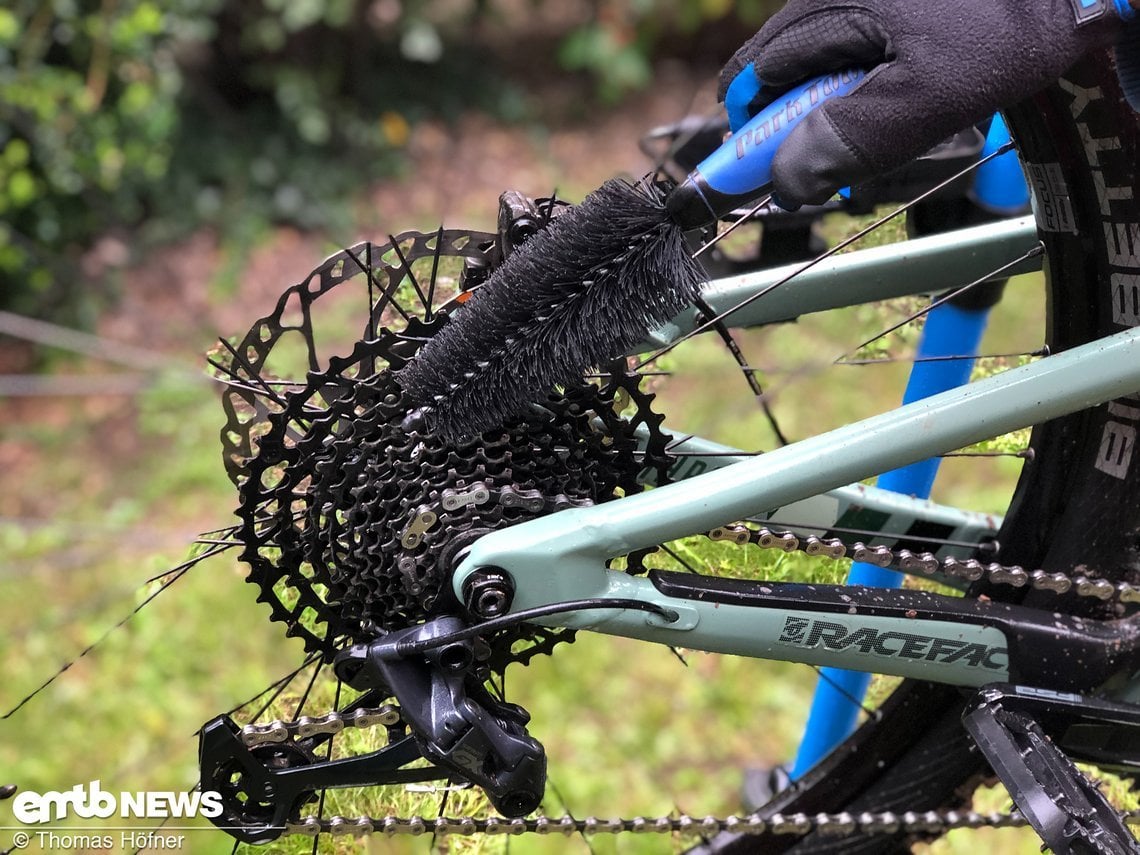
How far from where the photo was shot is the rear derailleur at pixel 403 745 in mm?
1165

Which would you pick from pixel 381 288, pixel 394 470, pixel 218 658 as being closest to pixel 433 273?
pixel 381 288

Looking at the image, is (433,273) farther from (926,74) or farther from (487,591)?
(926,74)

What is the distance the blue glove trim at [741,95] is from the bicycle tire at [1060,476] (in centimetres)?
32

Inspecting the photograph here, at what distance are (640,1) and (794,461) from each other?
368 centimetres

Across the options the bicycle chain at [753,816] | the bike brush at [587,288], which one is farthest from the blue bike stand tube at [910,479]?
the bike brush at [587,288]

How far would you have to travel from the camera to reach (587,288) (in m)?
1.06

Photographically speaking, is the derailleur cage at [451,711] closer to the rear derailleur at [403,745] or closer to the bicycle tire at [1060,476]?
the rear derailleur at [403,745]

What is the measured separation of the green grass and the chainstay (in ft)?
1.09

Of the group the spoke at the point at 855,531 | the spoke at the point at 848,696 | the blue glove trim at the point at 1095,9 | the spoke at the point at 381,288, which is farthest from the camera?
the spoke at the point at 848,696

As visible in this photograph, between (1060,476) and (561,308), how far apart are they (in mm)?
686

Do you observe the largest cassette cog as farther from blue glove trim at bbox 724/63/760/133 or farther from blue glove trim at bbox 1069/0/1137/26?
blue glove trim at bbox 1069/0/1137/26

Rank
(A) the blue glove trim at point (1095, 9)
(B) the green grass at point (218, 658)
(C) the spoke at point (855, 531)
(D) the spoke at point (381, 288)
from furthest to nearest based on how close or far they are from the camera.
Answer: (B) the green grass at point (218, 658)
(C) the spoke at point (855, 531)
(D) the spoke at point (381, 288)
(A) the blue glove trim at point (1095, 9)

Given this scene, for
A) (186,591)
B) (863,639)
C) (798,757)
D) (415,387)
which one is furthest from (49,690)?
(863,639)

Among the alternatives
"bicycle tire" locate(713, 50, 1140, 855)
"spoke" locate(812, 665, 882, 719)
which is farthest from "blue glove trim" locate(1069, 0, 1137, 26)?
"spoke" locate(812, 665, 882, 719)
